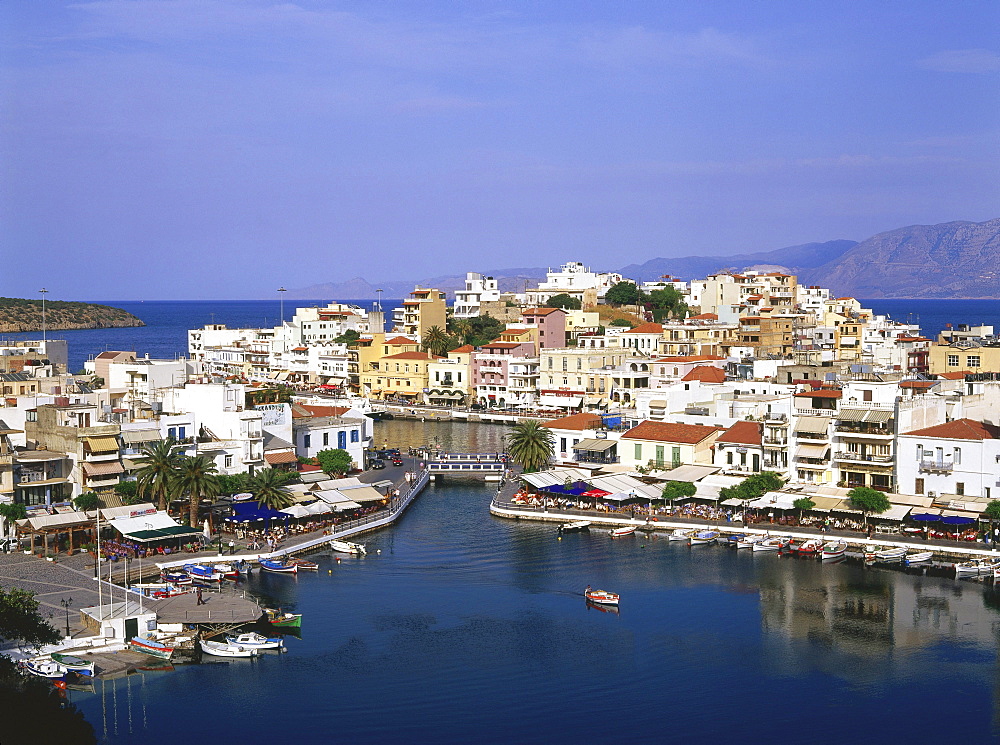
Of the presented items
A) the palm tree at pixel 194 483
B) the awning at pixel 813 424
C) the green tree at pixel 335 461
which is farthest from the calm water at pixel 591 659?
the green tree at pixel 335 461

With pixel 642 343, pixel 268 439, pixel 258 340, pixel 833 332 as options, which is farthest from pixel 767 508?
pixel 258 340

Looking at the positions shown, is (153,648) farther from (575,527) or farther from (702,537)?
(702,537)

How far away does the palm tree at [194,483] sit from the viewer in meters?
39.8

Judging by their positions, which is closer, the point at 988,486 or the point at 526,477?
the point at 988,486

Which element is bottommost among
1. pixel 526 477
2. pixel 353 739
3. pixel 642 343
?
pixel 353 739

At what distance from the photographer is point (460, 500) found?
49.3 m

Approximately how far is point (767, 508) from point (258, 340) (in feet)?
240

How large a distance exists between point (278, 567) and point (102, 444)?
895 cm

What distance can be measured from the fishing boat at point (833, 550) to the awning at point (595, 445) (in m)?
13.2

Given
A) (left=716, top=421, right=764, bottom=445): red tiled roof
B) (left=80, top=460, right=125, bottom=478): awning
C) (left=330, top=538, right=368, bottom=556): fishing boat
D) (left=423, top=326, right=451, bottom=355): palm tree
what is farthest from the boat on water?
(left=423, top=326, right=451, bottom=355): palm tree

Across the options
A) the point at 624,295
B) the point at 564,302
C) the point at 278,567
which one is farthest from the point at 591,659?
the point at 624,295

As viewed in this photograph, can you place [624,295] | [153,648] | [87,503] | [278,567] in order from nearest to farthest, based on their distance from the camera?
[153,648], [278,567], [87,503], [624,295]

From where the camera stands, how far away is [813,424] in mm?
44938

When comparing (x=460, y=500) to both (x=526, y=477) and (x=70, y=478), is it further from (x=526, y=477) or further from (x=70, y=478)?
(x=70, y=478)
